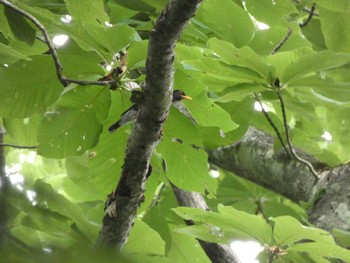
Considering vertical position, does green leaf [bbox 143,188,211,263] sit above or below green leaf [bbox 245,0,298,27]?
below

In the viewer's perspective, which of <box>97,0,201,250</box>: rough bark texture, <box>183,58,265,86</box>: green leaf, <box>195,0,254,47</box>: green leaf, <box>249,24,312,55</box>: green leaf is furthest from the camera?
<box>249,24,312,55</box>: green leaf

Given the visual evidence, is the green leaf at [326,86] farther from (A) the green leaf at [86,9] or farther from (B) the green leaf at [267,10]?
(A) the green leaf at [86,9]

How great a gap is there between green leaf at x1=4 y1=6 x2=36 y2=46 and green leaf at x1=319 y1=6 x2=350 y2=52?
73 centimetres

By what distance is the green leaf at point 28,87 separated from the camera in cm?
105

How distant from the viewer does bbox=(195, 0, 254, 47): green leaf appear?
4.36ft

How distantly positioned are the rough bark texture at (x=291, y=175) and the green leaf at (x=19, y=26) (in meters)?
0.76

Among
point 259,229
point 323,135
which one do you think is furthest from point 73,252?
point 323,135

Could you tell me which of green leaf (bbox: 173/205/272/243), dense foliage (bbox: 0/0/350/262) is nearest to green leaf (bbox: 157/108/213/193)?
dense foliage (bbox: 0/0/350/262)

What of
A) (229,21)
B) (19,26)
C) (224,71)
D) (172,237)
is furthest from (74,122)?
(172,237)

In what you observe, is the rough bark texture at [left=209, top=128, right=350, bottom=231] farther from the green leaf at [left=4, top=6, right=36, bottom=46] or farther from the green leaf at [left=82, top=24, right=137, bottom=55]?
the green leaf at [left=4, top=6, right=36, bottom=46]

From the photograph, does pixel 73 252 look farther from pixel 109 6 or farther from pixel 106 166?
pixel 109 6

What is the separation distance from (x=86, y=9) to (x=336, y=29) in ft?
2.19

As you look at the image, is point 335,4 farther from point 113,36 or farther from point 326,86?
point 113,36

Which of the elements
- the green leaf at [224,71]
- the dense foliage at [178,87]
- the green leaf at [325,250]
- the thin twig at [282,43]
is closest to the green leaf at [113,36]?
the dense foliage at [178,87]
